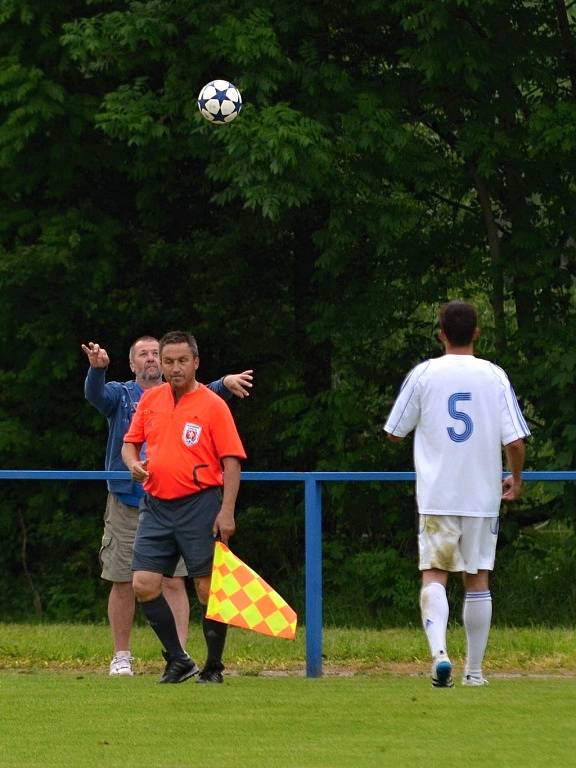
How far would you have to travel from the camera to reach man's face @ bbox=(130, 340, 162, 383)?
→ 903 centimetres

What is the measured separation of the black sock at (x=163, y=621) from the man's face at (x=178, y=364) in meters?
1.09

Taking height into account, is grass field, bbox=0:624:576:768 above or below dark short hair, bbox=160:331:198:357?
below

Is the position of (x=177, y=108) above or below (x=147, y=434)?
above

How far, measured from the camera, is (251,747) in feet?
19.9

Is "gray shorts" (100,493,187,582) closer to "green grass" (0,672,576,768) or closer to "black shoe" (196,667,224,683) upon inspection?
"green grass" (0,672,576,768)

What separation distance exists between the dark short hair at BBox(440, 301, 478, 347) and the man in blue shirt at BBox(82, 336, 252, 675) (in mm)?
1745

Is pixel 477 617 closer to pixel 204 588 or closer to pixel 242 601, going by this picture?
pixel 242 601

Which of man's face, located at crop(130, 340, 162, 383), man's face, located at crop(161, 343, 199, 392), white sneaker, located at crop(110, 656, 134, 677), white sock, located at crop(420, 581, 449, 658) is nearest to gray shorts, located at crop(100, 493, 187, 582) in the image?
white sneaker, located at crop(110, 656, 134, 677)

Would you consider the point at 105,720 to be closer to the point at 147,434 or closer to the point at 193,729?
the point at 193,729

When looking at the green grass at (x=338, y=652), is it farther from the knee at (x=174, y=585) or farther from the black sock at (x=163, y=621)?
the black sock at (x=163, y=621)

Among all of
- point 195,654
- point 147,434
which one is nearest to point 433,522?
point 147,434

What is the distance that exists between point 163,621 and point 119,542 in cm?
110

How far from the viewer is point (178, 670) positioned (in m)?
8.04

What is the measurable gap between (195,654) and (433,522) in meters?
3.11
